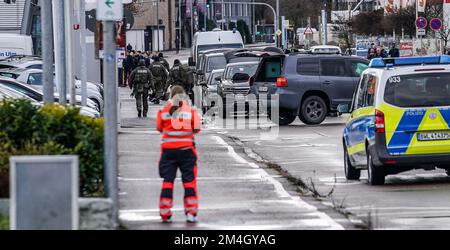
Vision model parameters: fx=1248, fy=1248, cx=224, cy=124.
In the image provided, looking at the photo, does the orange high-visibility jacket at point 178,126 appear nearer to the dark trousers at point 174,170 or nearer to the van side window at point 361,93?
the dark trousers at point 174,170

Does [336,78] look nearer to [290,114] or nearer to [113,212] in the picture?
[290,114]

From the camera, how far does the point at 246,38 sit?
126 m

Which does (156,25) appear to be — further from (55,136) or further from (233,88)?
(55,136)

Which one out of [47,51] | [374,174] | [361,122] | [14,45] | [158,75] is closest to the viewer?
[374,174]

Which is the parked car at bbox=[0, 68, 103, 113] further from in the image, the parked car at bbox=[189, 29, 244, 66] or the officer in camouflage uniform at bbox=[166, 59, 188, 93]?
the parked car at bbox=[189, 29, 244, 66]

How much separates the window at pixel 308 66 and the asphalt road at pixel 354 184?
2744 mm

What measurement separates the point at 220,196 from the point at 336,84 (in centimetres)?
1604

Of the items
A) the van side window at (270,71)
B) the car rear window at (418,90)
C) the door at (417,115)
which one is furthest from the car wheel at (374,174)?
the van side window at (270,71)

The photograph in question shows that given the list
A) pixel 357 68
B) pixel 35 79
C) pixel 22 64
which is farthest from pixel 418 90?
pixel 22 64

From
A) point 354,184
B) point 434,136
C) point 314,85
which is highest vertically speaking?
point 314,85

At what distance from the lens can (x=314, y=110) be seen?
104 feet

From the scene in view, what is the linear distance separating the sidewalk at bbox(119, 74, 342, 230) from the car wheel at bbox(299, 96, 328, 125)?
6517 mm

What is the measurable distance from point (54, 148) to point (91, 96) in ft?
72.5
